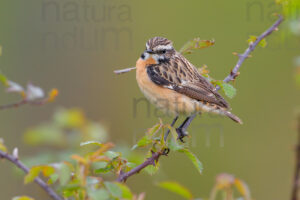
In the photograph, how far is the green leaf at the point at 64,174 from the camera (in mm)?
2207

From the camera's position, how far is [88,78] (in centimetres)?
1119

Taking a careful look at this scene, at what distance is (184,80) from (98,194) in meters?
3.85

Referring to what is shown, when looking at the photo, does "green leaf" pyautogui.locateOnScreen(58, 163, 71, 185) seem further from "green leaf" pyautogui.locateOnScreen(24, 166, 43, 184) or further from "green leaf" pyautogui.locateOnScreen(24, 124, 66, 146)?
"green leaf" pyautogui.locateOnScreen(24, 124, 66, 146)

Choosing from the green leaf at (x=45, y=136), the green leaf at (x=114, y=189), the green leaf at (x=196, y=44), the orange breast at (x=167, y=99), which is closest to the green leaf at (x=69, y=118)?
the green leaf at (x=45, y=136)

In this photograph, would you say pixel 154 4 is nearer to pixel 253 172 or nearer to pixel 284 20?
pixel 253 172

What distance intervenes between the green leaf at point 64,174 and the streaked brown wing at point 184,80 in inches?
Result: 137

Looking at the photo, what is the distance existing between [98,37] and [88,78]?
985mm

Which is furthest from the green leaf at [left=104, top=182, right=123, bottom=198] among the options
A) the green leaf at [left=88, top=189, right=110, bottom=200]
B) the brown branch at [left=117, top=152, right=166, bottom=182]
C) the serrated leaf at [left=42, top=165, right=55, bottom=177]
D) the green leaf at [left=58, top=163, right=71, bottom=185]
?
the brown branch at [left=117, top=152, right=166, bottom=182]

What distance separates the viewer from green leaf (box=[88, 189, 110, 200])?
6.89ft

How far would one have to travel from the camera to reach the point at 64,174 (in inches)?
88.5

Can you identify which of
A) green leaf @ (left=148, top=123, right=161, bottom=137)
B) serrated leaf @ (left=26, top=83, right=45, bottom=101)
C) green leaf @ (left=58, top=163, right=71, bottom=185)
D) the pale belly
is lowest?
the pale belly

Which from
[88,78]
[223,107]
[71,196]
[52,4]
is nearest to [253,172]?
[88,78]

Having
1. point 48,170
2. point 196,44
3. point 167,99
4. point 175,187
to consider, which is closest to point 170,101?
point 167,99

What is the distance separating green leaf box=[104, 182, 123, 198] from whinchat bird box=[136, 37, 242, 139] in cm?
347
